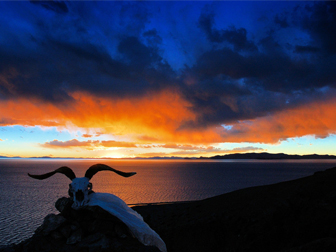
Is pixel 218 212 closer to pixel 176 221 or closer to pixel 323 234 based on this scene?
pixel 176 221

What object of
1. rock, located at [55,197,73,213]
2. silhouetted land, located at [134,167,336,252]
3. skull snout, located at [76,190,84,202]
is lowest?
silhouetted land, located at [134,167,336,252]

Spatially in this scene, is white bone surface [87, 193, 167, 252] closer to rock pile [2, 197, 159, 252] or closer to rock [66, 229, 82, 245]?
rock pile [2, 197, 159, 252]

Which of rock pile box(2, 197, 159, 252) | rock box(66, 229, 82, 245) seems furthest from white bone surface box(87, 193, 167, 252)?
rock box(66, 229, 82, 245)

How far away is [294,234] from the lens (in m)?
9.04

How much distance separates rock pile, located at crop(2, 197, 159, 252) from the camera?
8258 mm

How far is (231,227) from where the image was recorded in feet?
35.4

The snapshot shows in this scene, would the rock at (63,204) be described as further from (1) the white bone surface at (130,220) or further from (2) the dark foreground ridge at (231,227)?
(1) the white bone surface at (130,220)

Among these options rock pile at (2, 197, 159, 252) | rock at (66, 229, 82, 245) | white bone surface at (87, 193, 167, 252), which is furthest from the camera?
white bone surface at (87, 193, 167, 252)

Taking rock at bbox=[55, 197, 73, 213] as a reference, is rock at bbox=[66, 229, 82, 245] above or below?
below

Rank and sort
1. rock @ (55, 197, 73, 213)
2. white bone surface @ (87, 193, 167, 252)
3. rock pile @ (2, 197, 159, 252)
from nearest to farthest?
rock pile @ (2, 197, 159, 252)
white bone surface @ (87, 193, 167, 252)
rock @ (55, 197, 73, 213)

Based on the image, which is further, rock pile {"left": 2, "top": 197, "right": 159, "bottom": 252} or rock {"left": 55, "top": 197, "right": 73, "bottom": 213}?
rock {"left": 55, "top": 197, "right": 73, "bottom": 213}

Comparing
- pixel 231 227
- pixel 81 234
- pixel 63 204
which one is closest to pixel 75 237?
pixel 81 234

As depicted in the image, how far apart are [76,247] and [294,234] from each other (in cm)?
856

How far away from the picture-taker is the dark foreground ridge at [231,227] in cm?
845
